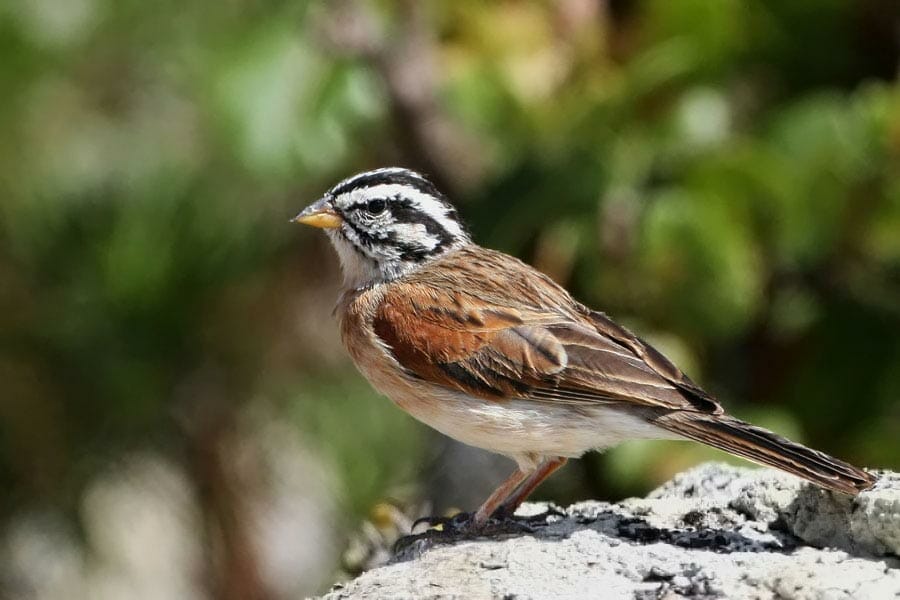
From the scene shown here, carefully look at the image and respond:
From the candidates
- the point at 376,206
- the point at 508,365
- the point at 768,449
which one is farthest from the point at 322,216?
the point at 768,449

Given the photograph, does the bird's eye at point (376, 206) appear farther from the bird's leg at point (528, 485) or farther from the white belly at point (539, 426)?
the bird's leg at point (528, 485)

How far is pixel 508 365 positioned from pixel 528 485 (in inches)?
17.5

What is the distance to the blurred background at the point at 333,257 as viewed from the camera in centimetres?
789

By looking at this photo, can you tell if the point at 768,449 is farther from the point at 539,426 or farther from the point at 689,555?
the point at 539,426

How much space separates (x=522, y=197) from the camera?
7.82m

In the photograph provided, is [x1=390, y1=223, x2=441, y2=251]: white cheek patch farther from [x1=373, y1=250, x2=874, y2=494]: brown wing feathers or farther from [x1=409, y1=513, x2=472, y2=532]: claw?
[x1=409, y1=513, x2=472, y2=532]: claw

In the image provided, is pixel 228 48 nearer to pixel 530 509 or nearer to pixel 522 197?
pixel 522 197

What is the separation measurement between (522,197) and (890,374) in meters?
2.14

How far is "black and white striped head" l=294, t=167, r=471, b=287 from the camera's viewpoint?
20.3 feet

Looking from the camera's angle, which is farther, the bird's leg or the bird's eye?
the bird's eye

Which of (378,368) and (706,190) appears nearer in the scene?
(378,368)

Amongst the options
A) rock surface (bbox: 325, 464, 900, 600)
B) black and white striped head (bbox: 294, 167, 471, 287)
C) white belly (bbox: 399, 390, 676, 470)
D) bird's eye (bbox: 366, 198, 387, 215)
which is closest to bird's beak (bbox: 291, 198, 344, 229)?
black and white striped head (bbox: 294, 167, 471, 287)

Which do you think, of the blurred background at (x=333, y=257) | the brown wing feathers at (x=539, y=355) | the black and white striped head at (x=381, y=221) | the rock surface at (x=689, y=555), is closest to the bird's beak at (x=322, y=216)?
the black and white striped head at (x=381, y=221)

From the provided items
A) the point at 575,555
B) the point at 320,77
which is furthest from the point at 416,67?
the point at 575,555
